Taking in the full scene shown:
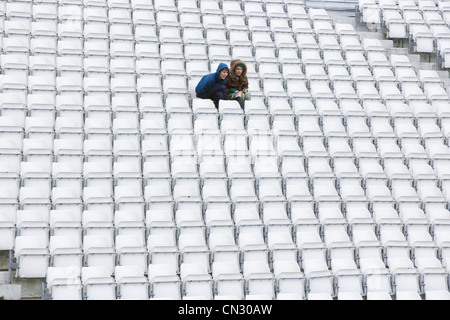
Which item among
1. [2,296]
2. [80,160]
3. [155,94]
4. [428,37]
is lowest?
[2,296]

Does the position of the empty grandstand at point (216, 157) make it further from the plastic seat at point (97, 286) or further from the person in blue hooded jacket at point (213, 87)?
the person in blue hooded jacket at point (213, 87)

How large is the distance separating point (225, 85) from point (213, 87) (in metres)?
0.14

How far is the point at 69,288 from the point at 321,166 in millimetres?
2991

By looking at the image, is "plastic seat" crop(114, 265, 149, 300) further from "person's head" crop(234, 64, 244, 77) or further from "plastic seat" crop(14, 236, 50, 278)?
"person's head" crop(234, 64, 244, 77)

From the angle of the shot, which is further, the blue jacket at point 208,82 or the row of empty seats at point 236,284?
the blue jacket at point 208,82

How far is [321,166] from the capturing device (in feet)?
25.0

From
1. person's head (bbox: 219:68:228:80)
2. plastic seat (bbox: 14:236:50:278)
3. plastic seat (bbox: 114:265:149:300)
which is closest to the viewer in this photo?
plastic seat (bbox: 114:265:149:300)

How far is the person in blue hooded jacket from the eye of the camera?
26.4 ft

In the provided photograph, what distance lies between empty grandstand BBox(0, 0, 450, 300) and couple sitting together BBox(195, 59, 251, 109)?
0.14 meters

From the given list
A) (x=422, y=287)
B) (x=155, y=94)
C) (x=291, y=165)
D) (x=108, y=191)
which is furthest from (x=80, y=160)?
(x=422, y=287)

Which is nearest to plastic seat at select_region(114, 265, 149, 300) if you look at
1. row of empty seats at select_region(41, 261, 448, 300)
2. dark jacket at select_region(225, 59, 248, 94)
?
row of empty seats at select_region(41, 261, 448, 300)

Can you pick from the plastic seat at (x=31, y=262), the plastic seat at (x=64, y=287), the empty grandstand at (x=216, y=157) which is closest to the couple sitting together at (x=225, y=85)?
the empty grandstand at (x=216, y=157)

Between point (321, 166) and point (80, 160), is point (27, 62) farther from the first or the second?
point (321, 166)

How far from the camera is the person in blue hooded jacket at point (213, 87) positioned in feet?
26.4
